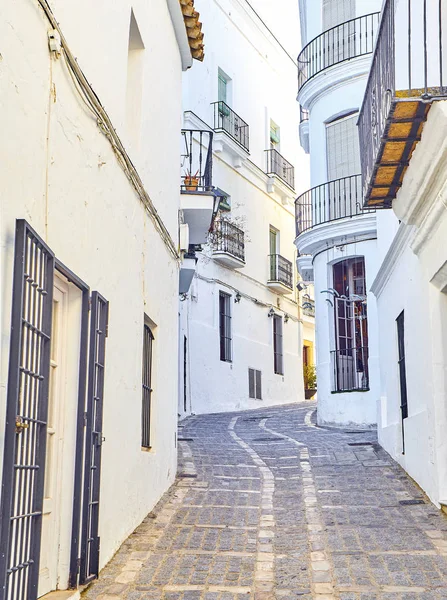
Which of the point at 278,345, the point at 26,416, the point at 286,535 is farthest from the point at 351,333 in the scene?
the point at 26,416

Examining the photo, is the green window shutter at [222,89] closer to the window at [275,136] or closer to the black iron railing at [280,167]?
the black iron railing at [280,167]

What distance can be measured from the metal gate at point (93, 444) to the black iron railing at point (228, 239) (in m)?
15.1

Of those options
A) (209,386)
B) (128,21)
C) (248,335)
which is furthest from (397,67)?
(248,335)

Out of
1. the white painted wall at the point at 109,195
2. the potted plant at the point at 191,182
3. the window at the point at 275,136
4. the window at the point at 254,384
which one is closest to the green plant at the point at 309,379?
the window at the point at 254,384

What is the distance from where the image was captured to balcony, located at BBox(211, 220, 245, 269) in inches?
814

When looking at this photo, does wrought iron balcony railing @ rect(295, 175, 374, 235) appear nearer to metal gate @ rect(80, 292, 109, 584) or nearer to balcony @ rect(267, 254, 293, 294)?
balcony @ rect(267, 254, 293, 294)

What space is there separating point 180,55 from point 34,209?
7.15m

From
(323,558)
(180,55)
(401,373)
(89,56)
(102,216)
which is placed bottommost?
(323,558)

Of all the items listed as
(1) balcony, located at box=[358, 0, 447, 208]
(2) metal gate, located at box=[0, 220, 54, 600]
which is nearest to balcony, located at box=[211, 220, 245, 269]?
(1) balcony, located at box=[358, 0, 447, 208]

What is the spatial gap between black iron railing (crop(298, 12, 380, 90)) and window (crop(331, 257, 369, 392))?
15.1 feet

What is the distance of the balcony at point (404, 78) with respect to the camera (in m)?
6.19

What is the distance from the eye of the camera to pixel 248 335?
22859 millimetres

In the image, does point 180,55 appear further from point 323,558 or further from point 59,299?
point 323,558

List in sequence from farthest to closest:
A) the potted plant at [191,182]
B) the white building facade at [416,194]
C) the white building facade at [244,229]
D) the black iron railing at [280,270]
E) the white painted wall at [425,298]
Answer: the black iron railing at [280,270] → the white building facade at [244,229] → the potted plant at [191,182] → the white painted wall at [425,298] → the white building facade at [416,194]
